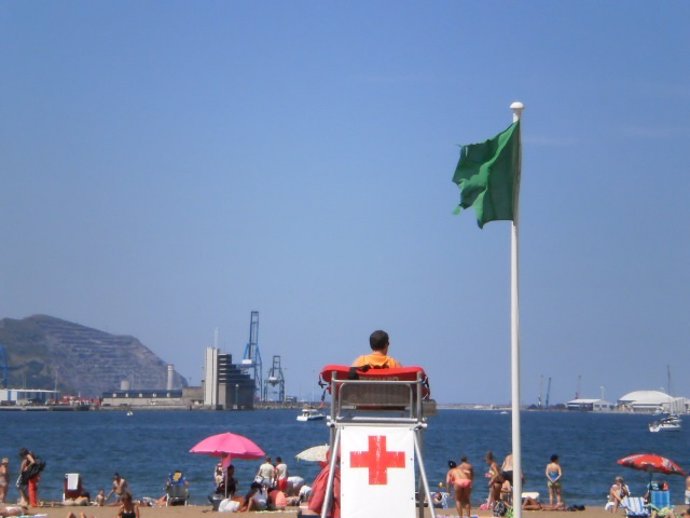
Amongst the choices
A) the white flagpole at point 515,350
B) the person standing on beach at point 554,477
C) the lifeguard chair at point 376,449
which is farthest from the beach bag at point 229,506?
the lifeguard chair at point 376,449

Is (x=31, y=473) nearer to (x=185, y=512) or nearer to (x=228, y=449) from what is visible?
(x=185, y=512)

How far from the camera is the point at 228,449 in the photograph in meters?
21.6

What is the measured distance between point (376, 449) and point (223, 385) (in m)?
186

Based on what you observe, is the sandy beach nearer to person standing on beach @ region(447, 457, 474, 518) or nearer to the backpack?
the backpack

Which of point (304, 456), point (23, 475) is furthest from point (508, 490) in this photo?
point (23, 475)

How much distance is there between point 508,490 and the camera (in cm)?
2002

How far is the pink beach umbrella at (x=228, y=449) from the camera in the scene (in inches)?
849

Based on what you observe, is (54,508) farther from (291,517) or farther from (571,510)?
(571,510)

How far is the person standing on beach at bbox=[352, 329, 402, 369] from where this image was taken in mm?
7094

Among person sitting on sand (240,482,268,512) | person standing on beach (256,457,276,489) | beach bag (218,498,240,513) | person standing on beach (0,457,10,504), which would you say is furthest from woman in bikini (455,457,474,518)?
person standing on beach (0,457,10,504)

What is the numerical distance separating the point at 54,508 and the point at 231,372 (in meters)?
175

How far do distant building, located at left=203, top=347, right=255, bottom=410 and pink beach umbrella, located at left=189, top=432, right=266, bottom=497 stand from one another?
16689 centimetres

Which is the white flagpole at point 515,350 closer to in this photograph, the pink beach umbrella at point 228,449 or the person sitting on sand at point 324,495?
the person sitting on sand at point 324,495

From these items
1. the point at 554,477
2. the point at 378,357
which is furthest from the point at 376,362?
the point at 554,477
